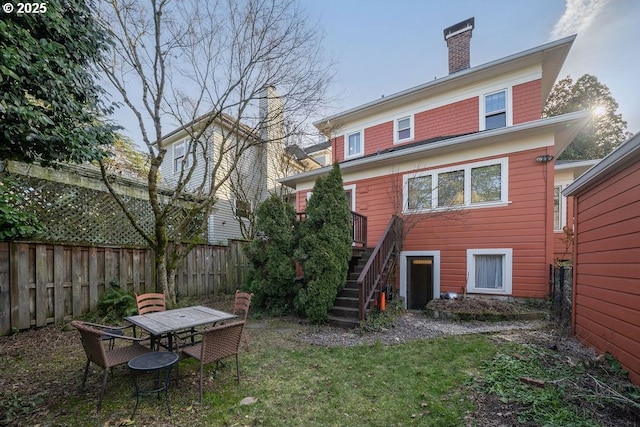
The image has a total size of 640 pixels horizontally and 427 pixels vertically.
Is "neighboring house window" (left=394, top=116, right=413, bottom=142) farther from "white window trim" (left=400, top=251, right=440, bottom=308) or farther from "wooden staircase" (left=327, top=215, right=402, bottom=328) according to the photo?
"white window trim" (left=400, top=251, right=440, bottom=308)

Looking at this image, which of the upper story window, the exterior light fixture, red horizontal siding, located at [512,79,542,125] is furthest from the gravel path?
the upper story window

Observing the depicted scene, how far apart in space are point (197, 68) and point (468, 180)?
27.1ft

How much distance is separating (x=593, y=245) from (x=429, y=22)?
9252mm

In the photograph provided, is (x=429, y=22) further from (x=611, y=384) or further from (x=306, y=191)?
(x=611, y=384)

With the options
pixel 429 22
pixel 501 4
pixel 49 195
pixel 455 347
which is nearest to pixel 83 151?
pixel 49 195

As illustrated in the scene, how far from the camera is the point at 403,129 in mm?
10500

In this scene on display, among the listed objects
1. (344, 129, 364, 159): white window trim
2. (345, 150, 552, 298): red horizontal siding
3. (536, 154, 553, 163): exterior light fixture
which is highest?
(344, 129, 364, 159): white window trim

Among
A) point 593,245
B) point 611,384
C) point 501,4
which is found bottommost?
point 611,384

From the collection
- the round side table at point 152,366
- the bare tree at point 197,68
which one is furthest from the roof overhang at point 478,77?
the round side table at point 152,366

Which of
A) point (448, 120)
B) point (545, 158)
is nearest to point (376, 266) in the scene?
point (545, 158)

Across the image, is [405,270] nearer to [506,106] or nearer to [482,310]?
[482,310]

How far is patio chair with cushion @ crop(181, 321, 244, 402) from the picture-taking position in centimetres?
316

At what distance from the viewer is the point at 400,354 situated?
177 inches

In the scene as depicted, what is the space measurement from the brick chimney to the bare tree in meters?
5.17
